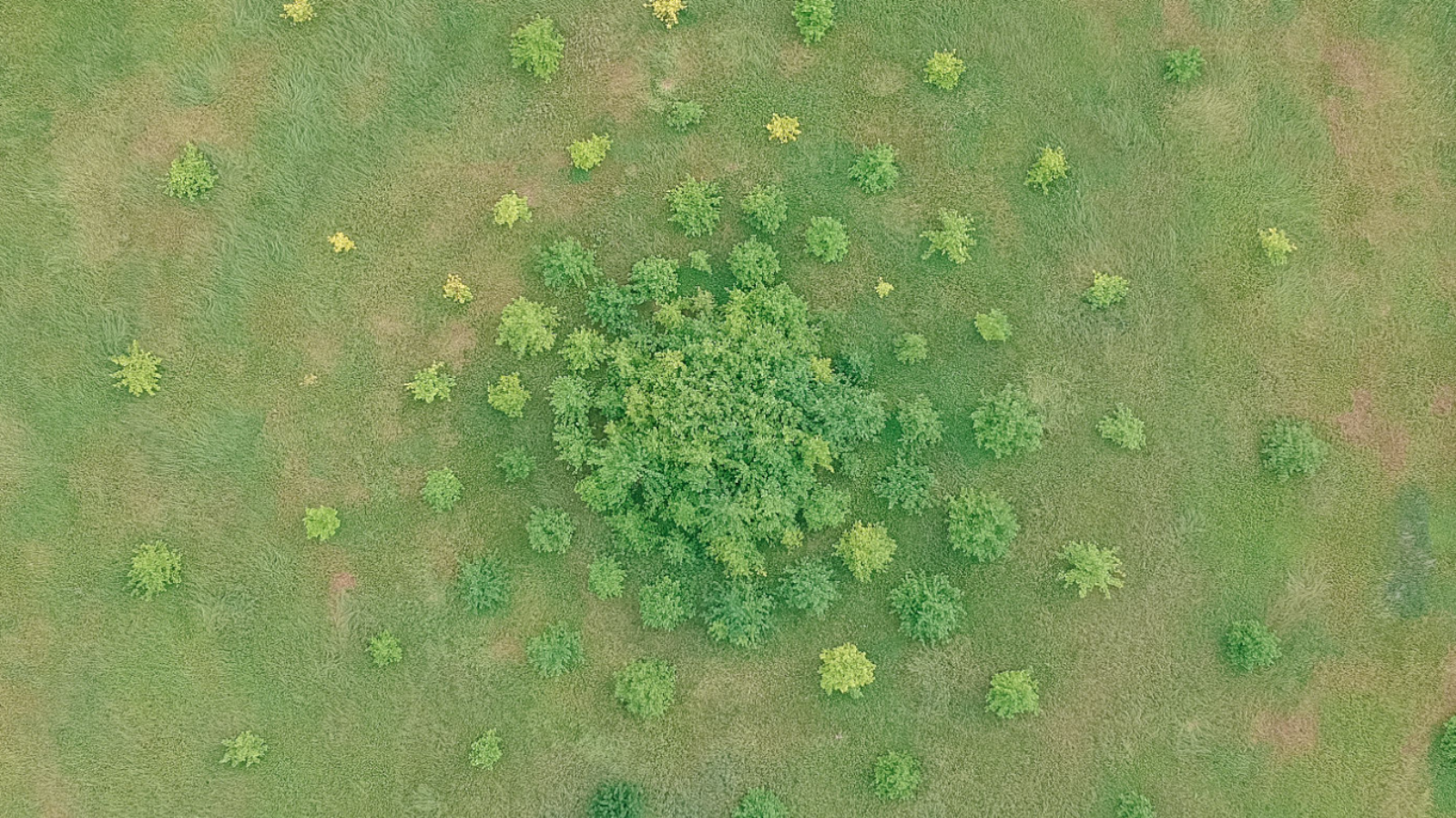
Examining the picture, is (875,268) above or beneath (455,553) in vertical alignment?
above

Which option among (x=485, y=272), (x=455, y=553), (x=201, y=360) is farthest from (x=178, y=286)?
(x=455, y=553)

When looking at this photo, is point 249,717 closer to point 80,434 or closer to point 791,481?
point 80,434

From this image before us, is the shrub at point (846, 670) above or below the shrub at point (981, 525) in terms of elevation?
below

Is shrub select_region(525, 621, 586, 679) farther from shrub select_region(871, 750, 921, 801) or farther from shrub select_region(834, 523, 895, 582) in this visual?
shrub select_region(871, 750, 921, 801)

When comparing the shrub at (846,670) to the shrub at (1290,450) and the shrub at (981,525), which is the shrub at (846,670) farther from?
the shrub at (1290,450)

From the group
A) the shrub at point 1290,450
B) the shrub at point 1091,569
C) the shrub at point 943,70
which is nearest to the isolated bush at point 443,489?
the shrub at point 1091,569

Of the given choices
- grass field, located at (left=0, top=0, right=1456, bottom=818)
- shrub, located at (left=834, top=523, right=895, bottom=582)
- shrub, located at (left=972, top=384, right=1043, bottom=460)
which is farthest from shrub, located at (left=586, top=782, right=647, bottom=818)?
shrub, located at (left=972, top=384, right=1043, bottom=460)
